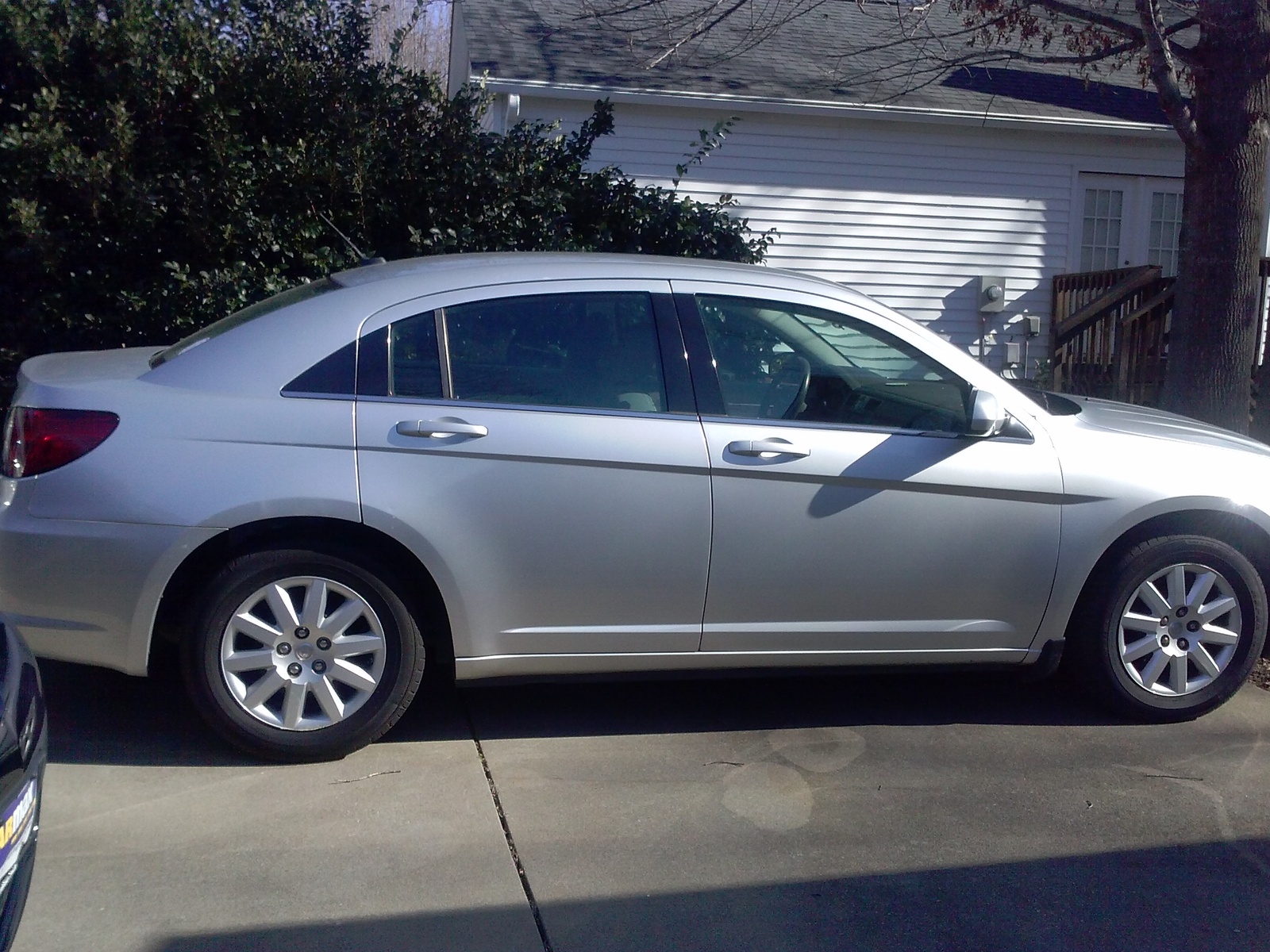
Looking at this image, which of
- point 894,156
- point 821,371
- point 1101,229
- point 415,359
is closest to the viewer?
point 415,359

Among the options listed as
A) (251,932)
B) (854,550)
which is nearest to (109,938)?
(251,932)

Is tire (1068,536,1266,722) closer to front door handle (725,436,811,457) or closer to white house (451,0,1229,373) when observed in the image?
front door handle (725,436,811,457)

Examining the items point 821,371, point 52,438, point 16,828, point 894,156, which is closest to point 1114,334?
point 894,156

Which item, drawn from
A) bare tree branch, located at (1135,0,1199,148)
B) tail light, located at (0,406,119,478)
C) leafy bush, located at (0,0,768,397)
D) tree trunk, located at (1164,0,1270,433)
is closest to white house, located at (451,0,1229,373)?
leafy bush, located at (0,0,768,397)

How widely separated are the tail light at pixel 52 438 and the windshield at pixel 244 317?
326 millimetres

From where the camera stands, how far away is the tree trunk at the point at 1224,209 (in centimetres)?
668

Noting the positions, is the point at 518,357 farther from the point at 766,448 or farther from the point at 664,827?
the point at 664,827

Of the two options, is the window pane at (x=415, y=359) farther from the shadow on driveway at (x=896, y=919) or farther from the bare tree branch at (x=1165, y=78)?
the bare tree branch at (x=1165, y=78)

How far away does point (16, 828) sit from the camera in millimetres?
2646

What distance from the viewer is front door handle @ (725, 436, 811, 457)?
14.2ft

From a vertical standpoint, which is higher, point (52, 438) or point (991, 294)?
point (991, 294)

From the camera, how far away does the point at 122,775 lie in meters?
4.19

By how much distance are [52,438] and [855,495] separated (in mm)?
2685

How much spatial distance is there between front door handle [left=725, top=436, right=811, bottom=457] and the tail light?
2.04m
